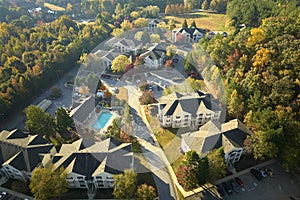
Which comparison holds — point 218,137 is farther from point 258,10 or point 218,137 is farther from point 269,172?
point 258,10

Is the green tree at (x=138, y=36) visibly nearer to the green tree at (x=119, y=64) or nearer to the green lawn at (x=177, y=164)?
the green tree at (x=119, y=64)

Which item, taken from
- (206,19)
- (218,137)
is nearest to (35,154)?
(218,137)

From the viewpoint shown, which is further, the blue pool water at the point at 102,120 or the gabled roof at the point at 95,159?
the blue pool water at the point at 102,120

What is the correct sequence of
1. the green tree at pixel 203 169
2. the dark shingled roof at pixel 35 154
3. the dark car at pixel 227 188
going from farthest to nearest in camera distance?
the dark shingled roof at pixel 35 154 < the dark car at pixel 227 188 < the green tree at pixel 203 169

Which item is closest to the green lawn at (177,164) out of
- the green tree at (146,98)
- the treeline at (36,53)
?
the green tree at (146,98)

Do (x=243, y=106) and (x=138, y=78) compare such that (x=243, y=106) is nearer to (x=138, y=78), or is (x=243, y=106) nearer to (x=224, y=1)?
(x=138, y=78)

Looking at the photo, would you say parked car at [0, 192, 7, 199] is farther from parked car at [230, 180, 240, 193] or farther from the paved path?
parked car at [230, 180, 240, 193]
